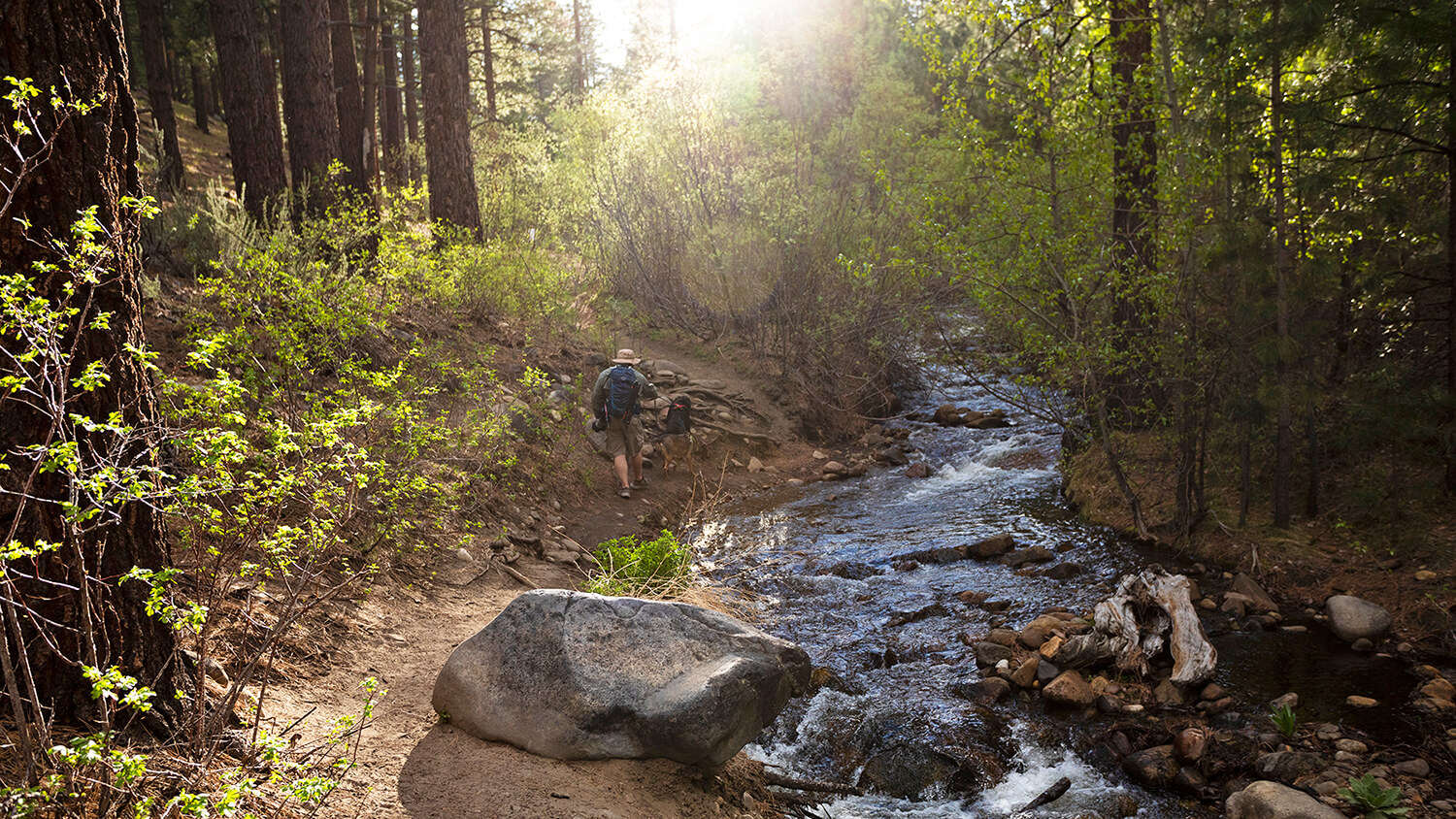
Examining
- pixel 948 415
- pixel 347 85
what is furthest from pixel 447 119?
pixel 948 415

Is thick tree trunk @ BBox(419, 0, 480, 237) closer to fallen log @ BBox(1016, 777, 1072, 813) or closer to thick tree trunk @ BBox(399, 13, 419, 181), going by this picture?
thick tree trunk @ BBox(399, 13, 419, 181)

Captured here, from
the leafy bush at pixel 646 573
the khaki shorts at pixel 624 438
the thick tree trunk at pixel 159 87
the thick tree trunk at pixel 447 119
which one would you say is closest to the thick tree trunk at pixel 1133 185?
the leafy bush at pixel 646 573

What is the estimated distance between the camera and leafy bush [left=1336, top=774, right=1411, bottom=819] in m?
4.51

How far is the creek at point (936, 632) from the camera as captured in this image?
530 centimetres

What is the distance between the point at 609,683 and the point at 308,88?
36.3ft

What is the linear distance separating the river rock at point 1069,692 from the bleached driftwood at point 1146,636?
1.02 feet

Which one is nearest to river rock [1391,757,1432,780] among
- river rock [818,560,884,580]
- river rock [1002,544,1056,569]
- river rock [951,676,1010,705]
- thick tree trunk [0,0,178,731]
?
river rock [951,676,1010,705]

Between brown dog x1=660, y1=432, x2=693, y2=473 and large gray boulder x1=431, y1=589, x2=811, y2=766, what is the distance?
6914 mm

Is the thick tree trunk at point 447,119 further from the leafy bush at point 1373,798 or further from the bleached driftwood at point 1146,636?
the leafy bush at point 1373,798

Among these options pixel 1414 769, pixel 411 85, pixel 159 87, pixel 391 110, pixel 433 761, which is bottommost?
pixel 1414 769

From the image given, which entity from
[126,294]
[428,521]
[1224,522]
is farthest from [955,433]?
[126,294]

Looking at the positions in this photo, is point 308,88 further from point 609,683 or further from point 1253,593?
point 1253,593

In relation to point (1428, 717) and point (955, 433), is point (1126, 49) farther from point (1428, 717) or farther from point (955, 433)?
point (1428, 717)

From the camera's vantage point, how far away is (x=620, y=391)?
34.6 ft
